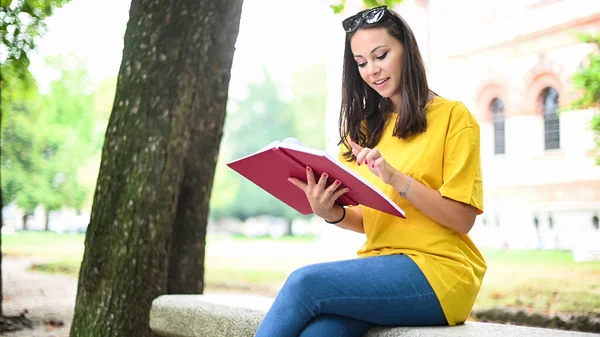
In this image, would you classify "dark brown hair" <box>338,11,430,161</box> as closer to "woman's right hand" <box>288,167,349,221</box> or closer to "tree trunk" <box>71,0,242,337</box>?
"woman's right hand" <box>288,167,349,221</box>

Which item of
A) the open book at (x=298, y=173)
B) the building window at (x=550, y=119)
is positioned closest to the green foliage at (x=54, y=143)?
the building window at (x=550, y=119)

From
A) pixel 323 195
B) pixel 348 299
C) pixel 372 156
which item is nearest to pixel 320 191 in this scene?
pixel 323 195

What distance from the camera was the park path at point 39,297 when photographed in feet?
18.5

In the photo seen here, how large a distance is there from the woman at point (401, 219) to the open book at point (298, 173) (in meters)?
0.05

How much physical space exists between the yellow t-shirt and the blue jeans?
0.18ft

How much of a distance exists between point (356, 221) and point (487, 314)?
407cm

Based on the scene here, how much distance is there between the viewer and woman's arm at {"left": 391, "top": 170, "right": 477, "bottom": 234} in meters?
1.88

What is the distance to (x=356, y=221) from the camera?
2.27 metres

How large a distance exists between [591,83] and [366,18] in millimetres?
4499

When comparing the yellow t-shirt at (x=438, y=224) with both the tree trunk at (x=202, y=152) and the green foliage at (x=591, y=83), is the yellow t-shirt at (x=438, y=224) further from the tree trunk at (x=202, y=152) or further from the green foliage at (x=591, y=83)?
the green foliage at (x=591, y=83)

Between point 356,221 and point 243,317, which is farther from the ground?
point 356,221

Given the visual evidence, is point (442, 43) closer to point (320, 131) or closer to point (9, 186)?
point (9, 186)

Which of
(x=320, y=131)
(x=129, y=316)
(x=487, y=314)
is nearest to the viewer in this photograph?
(x=129, y=316)

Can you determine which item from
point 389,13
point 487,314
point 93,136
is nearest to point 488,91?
point 487,314
